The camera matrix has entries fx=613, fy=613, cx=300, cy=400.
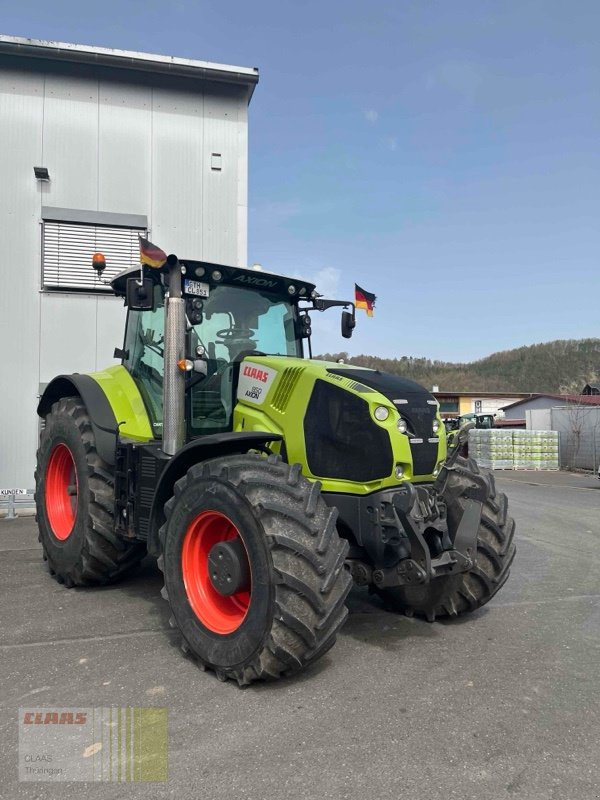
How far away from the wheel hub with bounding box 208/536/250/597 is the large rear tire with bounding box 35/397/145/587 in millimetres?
1708

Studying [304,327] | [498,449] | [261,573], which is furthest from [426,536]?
[498,449]

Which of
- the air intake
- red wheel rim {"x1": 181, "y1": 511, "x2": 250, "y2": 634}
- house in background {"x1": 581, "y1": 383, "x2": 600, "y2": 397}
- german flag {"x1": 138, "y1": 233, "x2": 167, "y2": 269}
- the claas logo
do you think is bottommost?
the claas logo

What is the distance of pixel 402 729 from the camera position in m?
2.85

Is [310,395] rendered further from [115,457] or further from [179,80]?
[179,80]

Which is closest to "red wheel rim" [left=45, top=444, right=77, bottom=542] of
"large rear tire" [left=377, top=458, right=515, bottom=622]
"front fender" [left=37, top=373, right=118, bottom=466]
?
"front fender" [left=37, top=373, right=118, bottom=466]

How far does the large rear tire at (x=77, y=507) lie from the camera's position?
16.2ft

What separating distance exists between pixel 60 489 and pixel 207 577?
8.93 ft

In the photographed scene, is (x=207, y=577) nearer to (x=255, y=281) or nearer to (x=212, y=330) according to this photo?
(x=212, y=330)

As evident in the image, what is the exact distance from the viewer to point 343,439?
3.72 metres

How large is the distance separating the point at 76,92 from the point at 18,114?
3.17 ft

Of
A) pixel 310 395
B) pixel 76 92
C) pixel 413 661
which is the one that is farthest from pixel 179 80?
pixel 413 661

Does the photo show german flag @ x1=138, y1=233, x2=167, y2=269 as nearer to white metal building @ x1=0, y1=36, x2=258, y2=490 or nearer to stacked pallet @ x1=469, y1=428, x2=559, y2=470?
white metal building @ x1=0, y1=36, x2=258, y2=490

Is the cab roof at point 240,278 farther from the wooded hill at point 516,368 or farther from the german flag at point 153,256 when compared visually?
the wooded hill at point 516,368

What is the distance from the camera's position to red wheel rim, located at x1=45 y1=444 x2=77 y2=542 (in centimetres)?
568
